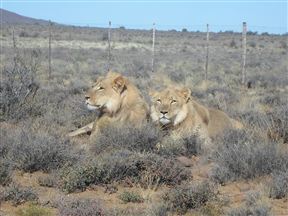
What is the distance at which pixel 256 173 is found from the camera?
27.2ft

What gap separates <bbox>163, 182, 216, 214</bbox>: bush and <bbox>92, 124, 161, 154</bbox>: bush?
246cm

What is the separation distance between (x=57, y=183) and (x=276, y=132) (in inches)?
183

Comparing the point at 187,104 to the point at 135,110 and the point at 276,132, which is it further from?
the point at 276,132

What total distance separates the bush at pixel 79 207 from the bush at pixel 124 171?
0.84 metres

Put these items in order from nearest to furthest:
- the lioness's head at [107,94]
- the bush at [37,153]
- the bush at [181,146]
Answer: the bush at [37,153]
the bush at [181,146]
the lioness's head at [107,94]

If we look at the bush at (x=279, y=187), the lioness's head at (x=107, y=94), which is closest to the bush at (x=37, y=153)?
the lioness's head at (x=107, y=94)

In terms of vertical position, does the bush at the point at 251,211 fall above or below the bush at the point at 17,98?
below

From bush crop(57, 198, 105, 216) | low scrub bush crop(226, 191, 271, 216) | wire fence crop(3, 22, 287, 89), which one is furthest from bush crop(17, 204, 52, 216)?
wire fence crop(3, 22, 287, 89)

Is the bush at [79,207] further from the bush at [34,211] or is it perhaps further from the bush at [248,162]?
the bush at [248,162]

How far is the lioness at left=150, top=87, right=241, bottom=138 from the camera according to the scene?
9984 mm

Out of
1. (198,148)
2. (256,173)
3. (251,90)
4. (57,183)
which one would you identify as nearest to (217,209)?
(256,173)

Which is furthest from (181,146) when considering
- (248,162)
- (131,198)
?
(131,198)

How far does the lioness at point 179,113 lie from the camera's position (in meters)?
9.98

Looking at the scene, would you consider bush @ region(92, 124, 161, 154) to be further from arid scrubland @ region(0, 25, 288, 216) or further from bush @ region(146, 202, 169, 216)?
bush @ region(146, 202, 169, 216)
